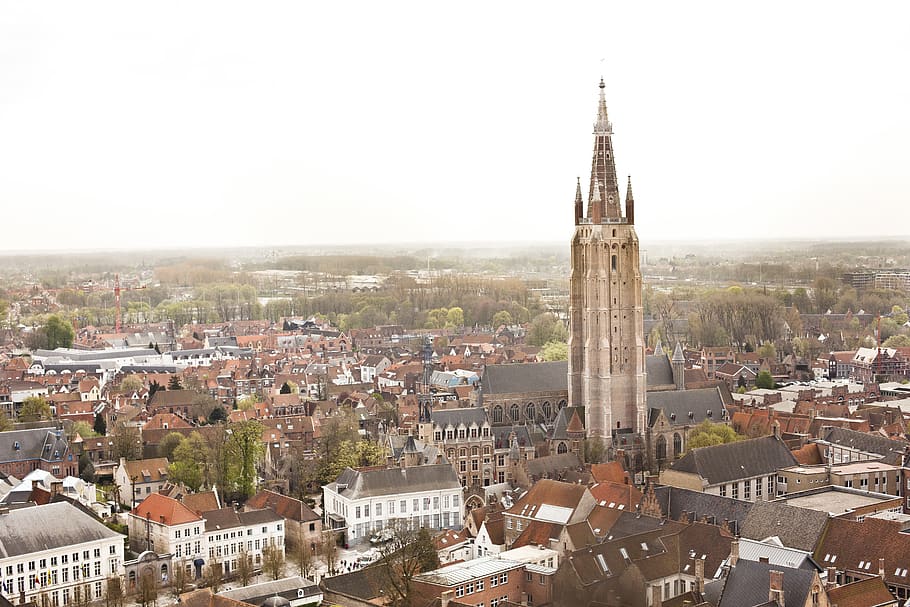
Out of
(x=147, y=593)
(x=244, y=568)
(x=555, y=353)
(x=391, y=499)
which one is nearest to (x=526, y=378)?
(x=391, y=499)

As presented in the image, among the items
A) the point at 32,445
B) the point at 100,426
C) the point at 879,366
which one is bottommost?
the point at 879,366

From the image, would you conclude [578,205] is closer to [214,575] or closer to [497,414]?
[497,414]

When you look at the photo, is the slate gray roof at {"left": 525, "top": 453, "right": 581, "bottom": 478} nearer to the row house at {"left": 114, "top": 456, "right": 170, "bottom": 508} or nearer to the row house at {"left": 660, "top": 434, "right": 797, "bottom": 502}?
the row house at {"left": 660, "top": 434, "right": 797, "bottom": 502}

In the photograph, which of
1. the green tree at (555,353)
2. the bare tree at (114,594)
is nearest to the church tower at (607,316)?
the bare tree at (114,594)

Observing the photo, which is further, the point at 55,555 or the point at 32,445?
the point at 32,445

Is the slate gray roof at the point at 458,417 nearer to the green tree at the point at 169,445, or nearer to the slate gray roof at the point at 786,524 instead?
the green tree at the point at 169,445

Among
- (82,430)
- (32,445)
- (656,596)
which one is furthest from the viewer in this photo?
(82,430)

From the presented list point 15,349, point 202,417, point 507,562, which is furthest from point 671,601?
point 15,349
